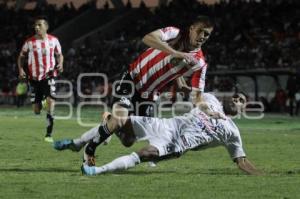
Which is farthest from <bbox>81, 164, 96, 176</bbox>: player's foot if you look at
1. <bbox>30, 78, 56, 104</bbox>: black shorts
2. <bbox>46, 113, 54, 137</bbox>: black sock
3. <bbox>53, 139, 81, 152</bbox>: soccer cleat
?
<bbox>30, 78, 56, 104</bbox>: black shorts

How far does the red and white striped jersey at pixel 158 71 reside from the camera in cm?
1084

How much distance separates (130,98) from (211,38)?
30.1 metres

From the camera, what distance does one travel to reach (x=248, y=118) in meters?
27.3

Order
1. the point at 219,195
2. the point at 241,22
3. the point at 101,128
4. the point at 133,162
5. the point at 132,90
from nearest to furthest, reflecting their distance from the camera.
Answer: the point at 219,195 → the point at 133,162 → the point at 101,128 → the point at 132,90 → the point at 241,22

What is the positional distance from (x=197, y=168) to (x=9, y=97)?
102 feet

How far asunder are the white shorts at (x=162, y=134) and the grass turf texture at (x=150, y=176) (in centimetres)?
35

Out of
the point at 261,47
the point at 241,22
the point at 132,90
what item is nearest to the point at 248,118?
the point at 261,47

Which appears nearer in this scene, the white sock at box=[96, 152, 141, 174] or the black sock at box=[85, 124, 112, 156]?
the white sock at box=[96, 152, 141, 174]

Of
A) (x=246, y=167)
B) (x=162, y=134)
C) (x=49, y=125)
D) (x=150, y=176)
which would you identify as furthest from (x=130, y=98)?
(x=49, y=125)

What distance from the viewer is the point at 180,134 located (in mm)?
10172

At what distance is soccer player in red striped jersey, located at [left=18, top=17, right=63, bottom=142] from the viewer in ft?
57.8

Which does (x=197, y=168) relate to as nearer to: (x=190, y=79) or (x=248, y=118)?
(x=190, y=79)

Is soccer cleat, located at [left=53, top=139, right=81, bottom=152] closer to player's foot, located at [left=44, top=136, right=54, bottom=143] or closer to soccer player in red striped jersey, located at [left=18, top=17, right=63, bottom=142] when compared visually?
player's foot, located at [left=44, top=136, right=54, bottom=143]

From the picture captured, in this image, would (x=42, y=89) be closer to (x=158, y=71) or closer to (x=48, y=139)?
(x=48, y=139)
